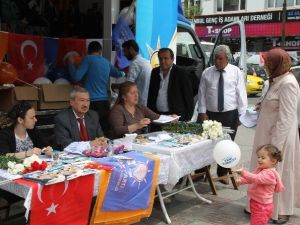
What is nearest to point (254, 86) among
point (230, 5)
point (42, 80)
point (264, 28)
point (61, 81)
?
point (61, 81)

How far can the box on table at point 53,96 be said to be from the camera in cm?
608

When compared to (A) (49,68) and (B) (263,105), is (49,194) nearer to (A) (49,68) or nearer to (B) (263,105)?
(B) (263,105)

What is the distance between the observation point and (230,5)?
107 ft

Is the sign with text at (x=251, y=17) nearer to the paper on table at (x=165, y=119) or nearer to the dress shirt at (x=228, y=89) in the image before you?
the dress shirt at (x=228, y=89)

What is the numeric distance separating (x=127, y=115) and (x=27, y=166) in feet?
5.58

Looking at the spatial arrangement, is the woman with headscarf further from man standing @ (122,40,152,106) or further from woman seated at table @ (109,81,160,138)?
man standing @ (122,40,152,106)

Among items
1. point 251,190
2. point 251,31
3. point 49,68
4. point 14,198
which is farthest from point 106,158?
point 251,31

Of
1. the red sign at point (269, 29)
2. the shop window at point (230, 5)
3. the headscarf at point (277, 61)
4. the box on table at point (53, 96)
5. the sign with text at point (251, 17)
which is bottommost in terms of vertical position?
the box on table at point (53, 96)

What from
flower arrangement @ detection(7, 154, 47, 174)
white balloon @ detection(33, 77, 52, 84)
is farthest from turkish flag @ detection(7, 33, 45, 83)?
flower arrangement @ detection(7, 154, 47, 174)

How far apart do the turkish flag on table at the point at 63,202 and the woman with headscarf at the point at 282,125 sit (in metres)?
1.94

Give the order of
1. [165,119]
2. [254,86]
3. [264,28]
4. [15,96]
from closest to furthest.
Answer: [165,119], [15,96], [254,86], [264,28]

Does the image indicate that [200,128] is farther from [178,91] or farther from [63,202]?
[63,202]

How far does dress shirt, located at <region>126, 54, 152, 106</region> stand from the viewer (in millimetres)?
6189

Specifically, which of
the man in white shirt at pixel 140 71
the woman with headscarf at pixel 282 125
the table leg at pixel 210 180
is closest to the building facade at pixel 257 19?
the man in white shirt at pixel 140 71
